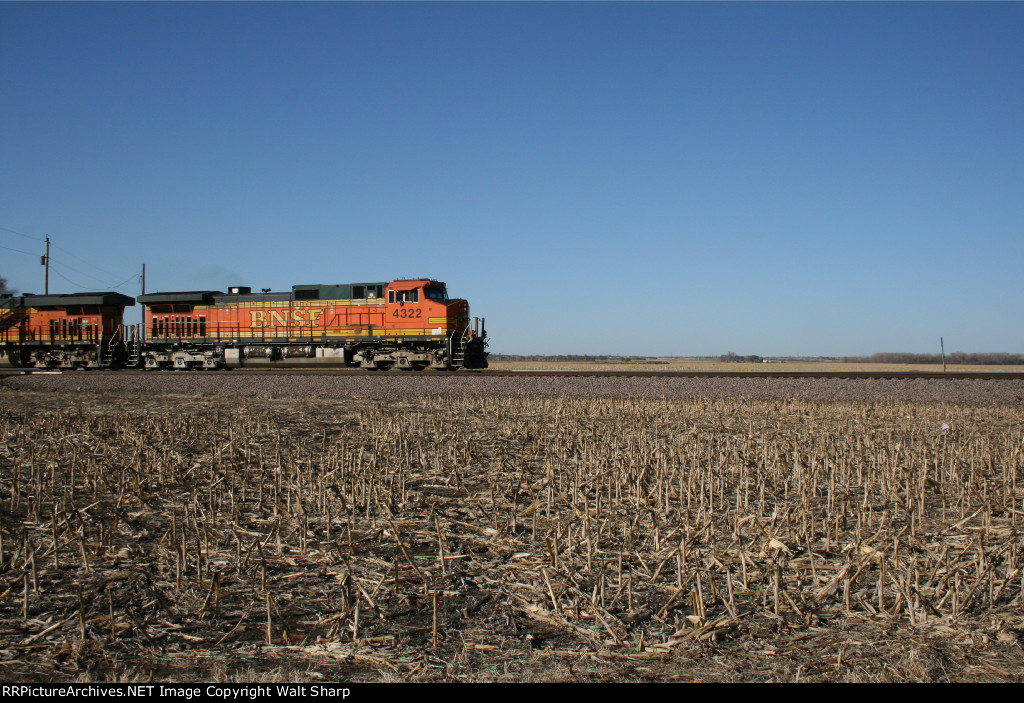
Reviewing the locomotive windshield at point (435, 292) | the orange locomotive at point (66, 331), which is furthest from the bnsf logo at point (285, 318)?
the orange locomotive at point (66, 331)

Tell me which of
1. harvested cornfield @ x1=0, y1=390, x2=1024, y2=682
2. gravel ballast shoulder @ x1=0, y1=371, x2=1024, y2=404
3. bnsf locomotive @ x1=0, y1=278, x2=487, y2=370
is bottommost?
harvested cornfield @ x1=0, y1=390, x2=1024, y2=682

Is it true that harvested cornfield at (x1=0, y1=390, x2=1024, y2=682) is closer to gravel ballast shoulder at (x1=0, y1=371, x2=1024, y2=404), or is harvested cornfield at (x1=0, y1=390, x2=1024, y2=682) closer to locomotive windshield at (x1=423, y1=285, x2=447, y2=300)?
gravel ballast shoulder at (x1=0, y1=371, x2=1024, y2=404)

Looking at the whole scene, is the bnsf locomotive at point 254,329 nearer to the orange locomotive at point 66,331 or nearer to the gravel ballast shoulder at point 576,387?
the orange locomotive at point 66,331

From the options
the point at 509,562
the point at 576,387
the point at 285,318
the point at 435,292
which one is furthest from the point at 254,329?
A: the point at 509,562

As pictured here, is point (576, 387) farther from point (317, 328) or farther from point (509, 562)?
point (509, 562)

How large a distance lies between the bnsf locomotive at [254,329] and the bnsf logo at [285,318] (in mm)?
47

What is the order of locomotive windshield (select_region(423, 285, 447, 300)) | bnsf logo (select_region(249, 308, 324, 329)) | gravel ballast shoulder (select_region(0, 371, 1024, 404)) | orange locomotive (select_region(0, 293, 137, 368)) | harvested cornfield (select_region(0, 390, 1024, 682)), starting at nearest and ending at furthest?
harvested cornfield (select_region(0, 390, 1024, 682)) → gravel ballast shoulder (select_region(0, 371, 1024, 404)) → locomotive windshield (select_region(423, 285, 447, 300)) → bnsf logo (select_region(249, 308, 324, 329)) → orange locomotive (select_region(0, 293, 137, 368))

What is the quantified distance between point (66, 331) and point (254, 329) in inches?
437

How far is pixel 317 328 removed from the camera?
32531 millimetres

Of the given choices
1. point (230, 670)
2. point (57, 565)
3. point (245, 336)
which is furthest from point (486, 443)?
point (245, 336)

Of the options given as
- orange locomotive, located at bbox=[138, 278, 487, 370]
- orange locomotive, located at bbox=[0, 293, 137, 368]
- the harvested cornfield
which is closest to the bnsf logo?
orange locomotive, located at bbox=[138, 278, 487, 370]

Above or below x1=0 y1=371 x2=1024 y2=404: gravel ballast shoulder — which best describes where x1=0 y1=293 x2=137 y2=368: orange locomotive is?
above

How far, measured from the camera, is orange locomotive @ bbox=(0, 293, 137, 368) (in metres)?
35.9

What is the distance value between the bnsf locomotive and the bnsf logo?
0.15 feet
